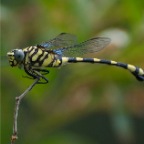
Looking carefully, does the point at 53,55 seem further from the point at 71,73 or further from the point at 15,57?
the point at 71,73

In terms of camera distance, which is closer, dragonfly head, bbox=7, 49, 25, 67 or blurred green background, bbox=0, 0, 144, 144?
dragonfly head, bbox=7, 49, 25, 67

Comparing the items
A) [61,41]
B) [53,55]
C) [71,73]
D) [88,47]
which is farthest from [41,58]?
[71,73]

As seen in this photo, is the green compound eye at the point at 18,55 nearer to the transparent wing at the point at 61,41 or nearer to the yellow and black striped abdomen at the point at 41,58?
the yellow and black striped abdomen at the point at 41,58

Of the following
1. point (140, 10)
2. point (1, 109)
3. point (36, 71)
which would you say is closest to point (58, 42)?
point (36, 71)

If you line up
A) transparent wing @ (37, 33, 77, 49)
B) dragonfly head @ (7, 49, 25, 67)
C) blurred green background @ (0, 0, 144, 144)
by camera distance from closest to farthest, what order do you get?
dragonfly head @ (7, 49, 25, 67), transparent wing @ (37, 33, 77, 49), blurred green background @ (0, 0, 144, 144)

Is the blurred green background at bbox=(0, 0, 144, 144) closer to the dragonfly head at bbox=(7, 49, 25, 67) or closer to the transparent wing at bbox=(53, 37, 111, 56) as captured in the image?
the transparent wing at bbox=(53, 37, 111, 56)

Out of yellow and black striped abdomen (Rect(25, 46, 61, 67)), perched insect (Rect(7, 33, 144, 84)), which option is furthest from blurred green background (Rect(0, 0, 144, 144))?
yellow and black striped abdomen (Rect(25, 46, 61, 67))

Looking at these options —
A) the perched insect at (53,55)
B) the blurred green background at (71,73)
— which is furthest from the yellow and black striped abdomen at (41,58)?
the blurred green background at (71,73)
